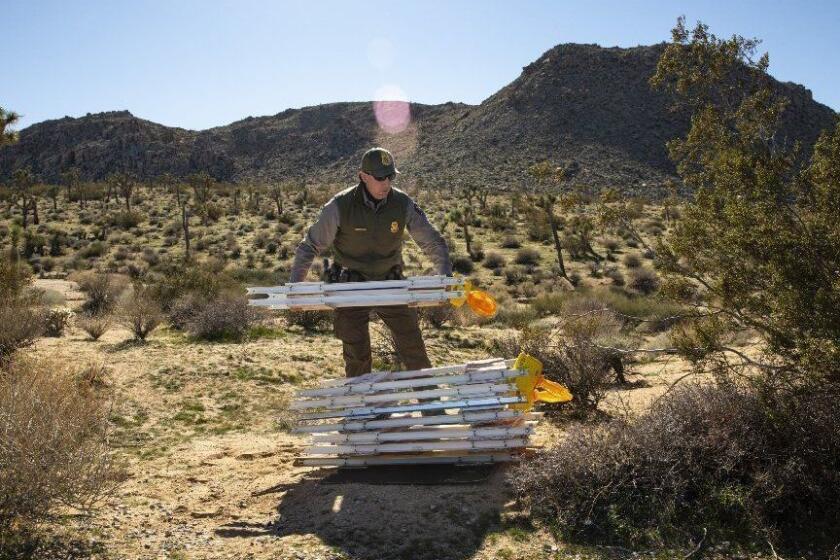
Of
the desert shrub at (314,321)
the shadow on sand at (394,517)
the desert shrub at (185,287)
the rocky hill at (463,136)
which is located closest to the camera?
the shadow on sand at (394,517)

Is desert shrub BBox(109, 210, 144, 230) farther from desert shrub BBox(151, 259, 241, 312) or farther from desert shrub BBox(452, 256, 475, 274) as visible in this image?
desert shrub BBox(151, 259, 241, 312)

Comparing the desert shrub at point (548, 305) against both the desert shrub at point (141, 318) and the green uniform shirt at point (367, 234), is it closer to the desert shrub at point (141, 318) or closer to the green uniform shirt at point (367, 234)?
the desert shrub at point (141, 318)

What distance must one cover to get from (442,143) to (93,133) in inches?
1872

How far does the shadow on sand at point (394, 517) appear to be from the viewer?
4.14 metres

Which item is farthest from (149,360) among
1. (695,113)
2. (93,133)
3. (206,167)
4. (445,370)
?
(93,133)

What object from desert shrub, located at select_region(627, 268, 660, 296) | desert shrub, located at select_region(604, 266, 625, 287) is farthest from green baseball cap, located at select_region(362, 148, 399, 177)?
desert shrub, located at select_region(604, 266, 625, 287)

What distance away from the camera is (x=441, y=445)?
5.06 meters

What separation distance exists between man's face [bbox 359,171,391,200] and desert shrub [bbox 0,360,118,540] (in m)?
2.67

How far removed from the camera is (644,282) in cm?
2238

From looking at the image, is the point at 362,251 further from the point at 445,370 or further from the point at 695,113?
the point at 695,113

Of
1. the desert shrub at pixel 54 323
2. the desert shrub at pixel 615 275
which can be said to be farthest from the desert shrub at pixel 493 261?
the desert shrub at pixel 54 323

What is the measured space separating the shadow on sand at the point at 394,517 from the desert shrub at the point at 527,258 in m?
21.6

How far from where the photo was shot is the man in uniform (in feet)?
18.0

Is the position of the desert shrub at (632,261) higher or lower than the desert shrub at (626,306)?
higher
